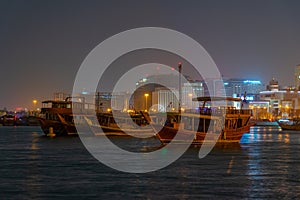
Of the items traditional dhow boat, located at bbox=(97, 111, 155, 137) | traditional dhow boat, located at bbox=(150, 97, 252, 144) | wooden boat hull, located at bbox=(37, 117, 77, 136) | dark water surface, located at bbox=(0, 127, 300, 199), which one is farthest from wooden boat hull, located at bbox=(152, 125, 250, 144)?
wooden boat hull, located at bbox=(37, 117, 77, 136)

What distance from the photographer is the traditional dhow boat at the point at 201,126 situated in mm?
53094

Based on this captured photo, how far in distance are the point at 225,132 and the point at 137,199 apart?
33.5 meters

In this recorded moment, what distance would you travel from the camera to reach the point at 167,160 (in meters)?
38.7

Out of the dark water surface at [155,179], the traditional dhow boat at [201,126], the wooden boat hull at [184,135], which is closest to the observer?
the dark water surface at [155,179]

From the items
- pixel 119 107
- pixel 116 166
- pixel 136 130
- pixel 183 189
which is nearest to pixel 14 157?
pixel 116 166

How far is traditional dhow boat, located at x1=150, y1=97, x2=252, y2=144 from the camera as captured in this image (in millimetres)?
53094

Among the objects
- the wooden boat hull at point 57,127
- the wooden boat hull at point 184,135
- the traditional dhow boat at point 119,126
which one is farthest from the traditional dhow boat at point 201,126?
the wooden boat hull at point 57,127

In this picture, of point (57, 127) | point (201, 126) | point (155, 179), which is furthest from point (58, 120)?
point (155, 179)

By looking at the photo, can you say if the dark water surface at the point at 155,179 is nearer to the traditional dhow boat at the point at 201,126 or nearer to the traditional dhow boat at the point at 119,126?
the traditional dhow boat at the point at 201,126

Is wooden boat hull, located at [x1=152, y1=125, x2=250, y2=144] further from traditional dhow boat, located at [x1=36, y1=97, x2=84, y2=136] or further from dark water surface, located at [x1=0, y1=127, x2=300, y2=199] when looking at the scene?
traditional dhow boat, located at [x1=36, y1=97, x2=84, y2=136]

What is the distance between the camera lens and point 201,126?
5462cm

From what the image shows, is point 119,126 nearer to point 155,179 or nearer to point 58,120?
point 58,120

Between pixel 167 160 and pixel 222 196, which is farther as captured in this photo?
pixel 167 160

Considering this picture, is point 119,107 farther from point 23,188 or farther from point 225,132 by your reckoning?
point 23,188
